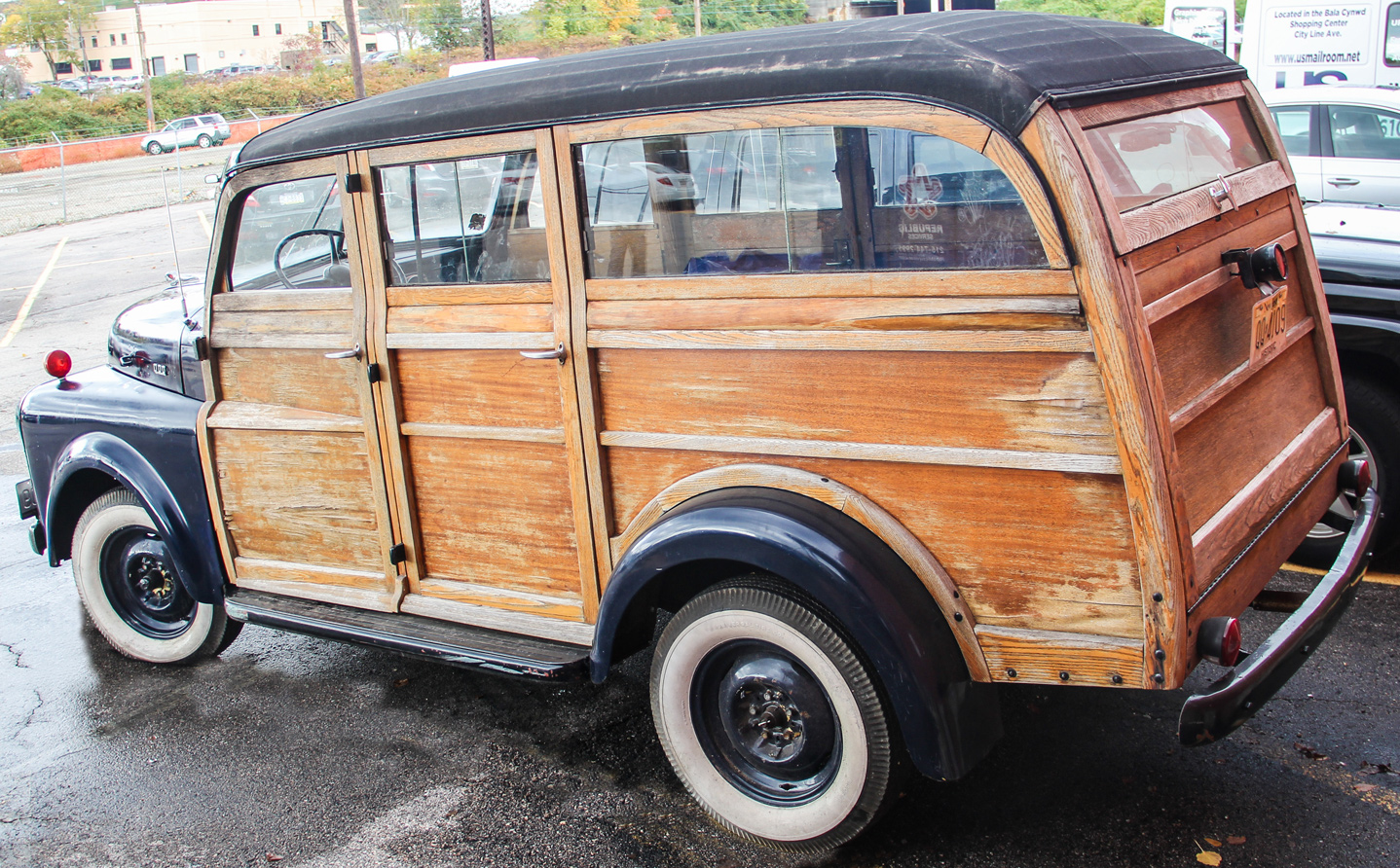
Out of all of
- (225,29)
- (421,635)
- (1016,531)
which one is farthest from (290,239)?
(225,29)

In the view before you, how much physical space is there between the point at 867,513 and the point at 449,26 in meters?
57.8

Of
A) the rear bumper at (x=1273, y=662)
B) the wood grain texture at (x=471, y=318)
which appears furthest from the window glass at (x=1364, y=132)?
the wood grain texture at (x=471, y=318)

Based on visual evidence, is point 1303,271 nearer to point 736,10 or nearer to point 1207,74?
point 1207,74

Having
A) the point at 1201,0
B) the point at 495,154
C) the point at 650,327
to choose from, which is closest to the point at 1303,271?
the point at 650,327

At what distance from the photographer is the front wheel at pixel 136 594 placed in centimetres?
409

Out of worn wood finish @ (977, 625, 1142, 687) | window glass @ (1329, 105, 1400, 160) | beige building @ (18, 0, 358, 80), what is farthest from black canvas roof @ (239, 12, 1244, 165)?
beige building @ (18, 0, 358, 80)

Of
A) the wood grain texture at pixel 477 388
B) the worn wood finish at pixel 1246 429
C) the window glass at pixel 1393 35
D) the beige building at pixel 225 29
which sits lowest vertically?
the worn wood finish at pixel 1246 429

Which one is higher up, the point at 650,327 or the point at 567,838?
the point at 650,327

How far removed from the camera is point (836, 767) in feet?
8.65

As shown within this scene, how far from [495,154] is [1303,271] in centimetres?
243

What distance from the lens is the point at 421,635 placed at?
332 cm

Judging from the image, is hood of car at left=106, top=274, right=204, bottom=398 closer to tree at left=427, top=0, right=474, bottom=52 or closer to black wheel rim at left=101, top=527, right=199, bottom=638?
black wheel rim at left=101, top=527, right=199, bottom=638

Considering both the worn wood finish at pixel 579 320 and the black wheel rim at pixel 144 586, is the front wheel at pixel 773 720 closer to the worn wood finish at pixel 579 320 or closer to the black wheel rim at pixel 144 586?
the worn wood finish at pixel 579 320

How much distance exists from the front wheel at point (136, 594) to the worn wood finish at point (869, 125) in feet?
8.27
